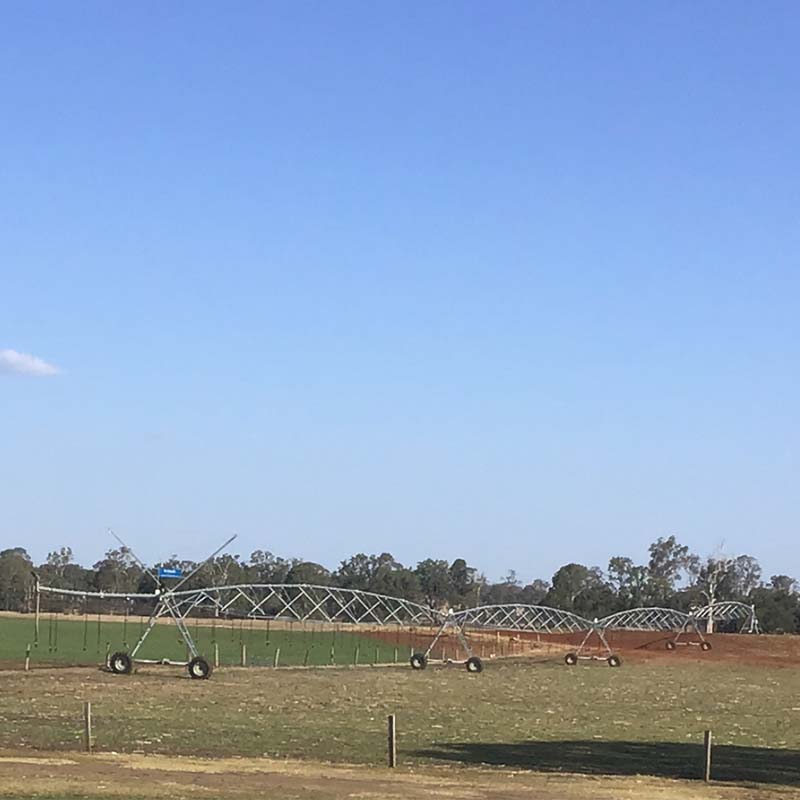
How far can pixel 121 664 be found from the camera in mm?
61219

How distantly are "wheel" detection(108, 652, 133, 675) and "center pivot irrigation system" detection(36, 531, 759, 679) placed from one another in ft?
0.14

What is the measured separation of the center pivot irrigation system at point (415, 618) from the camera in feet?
219

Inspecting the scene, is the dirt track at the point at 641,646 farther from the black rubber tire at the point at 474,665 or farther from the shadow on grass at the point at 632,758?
the shadow on grass at the point at 632,758

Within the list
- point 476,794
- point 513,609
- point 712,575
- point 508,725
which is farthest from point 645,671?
point 712,575

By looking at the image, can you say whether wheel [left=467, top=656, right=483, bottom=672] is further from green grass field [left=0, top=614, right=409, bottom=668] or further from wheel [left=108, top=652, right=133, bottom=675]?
wheel [left=108, top=652, right=133, bottom=675]

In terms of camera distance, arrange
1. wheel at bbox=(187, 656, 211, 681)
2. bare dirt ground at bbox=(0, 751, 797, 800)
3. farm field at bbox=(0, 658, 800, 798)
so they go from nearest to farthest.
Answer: bare dirt ground at bbox=(0, 751, 797, 800), farm field at bbox=(0, 658, 800, 798), wheel at bbox=(187, 656, 211, 681)

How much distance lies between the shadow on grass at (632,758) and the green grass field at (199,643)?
36136mm

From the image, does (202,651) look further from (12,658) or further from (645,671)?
(645,671)

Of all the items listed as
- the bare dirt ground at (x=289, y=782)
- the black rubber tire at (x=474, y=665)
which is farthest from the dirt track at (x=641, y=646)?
the bare dirt ground at (x=289, y=782)

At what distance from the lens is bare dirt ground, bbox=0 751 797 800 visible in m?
24.9

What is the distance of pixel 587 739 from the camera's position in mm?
38625

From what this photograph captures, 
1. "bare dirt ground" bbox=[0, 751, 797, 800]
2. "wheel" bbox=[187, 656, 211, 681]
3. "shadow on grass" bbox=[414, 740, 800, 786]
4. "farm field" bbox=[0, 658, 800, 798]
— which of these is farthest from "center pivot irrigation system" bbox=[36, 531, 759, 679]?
"bare dirt ground" bbox=[0, 751, 797, 800]

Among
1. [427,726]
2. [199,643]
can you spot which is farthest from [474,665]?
[427,726]

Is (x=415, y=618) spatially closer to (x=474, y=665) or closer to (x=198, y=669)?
(x=474, y=665)
